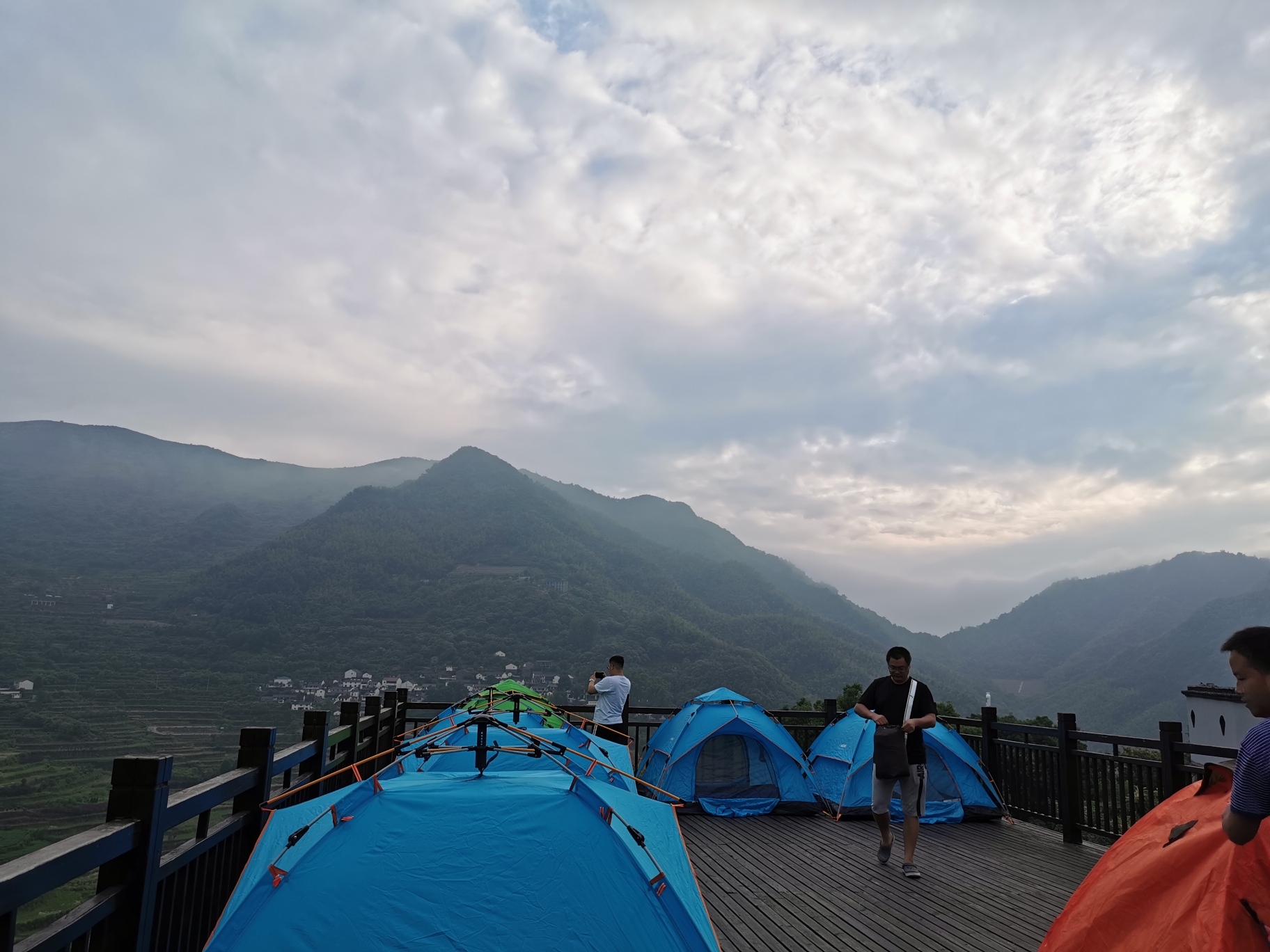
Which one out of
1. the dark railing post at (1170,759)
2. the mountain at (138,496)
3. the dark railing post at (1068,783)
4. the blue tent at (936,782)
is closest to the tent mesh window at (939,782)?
the blue tent at (936,782)

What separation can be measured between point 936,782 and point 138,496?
5366 inches

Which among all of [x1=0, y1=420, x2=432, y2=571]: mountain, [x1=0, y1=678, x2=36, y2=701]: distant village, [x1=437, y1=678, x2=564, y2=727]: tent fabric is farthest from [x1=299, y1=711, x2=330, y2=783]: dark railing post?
[x1=0, y1=420, x2=432, y2=571]: mountain

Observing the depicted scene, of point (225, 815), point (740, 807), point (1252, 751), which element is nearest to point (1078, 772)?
point (740, 807)

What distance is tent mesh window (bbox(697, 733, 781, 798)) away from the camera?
26.9ft

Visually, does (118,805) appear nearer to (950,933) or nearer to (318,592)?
(950,933)

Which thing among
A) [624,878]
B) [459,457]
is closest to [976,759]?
[624,878]

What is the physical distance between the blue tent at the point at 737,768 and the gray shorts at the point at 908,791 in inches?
88.0

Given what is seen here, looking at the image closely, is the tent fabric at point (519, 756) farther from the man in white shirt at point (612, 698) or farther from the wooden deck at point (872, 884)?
the man in white shirt at point (612, 698)

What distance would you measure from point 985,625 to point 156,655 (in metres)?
148

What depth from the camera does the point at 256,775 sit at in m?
3.80

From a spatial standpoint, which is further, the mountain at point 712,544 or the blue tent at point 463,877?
the mountain at point 712,544

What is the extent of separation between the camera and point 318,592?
68750 mm

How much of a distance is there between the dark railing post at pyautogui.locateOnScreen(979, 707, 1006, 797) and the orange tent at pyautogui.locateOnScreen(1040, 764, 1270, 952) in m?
5.63

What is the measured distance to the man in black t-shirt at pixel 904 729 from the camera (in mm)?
5848
